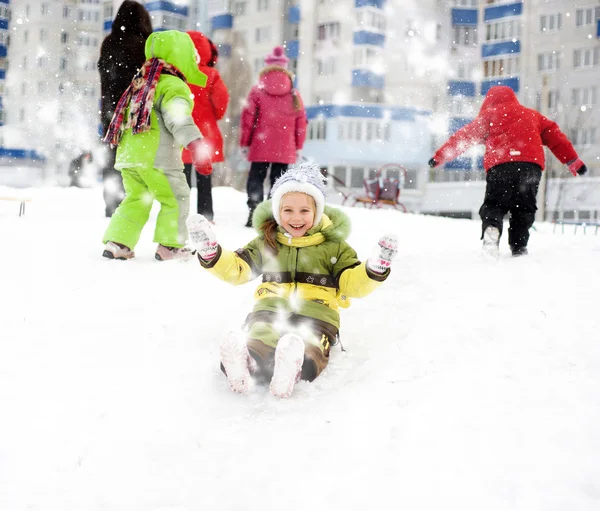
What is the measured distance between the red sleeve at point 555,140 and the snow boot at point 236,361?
14.3ft

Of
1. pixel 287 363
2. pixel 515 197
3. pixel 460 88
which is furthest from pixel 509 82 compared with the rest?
pixel 287 363

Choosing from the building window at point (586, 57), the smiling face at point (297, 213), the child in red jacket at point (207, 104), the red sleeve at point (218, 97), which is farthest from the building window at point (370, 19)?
the smiling face at point (297, 213)

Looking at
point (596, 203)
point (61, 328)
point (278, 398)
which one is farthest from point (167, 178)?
point (596, 203)

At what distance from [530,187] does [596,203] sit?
24.8 meters

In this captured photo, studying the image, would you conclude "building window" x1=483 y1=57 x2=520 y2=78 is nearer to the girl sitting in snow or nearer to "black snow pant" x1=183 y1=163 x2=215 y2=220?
"black snow pant" x1=183 y1=163 x2=215 y2=220

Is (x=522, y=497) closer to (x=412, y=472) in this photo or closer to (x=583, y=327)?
(x=412, y=472)

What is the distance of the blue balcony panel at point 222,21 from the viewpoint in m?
33.6

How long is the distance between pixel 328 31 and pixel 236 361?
104 feet

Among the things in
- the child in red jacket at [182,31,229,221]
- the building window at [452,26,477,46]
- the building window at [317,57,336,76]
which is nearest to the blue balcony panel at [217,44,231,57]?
the building window at [317,57,336,76]

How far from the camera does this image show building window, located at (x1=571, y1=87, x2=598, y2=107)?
2872cm

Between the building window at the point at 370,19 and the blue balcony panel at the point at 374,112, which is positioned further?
the building window at the point at 370,19

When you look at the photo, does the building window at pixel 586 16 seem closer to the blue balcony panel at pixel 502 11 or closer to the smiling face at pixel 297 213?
the blue balcony panel at pixel 502 11

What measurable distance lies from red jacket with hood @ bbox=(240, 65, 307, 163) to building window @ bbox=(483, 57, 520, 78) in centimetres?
2704

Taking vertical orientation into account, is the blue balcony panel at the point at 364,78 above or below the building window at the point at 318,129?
above
